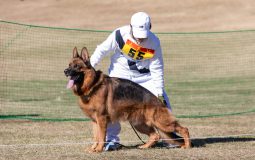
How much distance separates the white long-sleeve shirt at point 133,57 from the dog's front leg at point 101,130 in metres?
0.92

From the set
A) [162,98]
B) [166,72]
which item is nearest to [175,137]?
[162,98]

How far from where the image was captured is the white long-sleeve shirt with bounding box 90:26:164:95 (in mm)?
10133

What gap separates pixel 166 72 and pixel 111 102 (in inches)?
681

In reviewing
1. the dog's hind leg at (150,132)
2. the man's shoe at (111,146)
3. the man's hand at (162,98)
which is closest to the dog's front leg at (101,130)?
the man's shoe at (111,146)

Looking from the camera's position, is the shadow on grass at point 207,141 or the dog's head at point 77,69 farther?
the shadow on grass at point 207,141

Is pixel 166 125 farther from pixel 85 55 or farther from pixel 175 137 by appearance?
pixel 85 55

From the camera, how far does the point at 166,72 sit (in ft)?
88.3

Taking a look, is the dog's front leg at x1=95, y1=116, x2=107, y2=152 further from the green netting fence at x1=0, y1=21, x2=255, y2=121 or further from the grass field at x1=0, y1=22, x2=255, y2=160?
the green netting fence at x1=0, y1=21, x2=255, y2=121

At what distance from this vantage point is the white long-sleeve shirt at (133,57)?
10.1 metres

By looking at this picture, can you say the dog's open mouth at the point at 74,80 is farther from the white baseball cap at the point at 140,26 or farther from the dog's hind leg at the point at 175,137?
the dog's hind leg at the point at 175,137

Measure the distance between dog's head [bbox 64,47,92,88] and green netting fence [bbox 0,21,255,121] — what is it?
181 inches

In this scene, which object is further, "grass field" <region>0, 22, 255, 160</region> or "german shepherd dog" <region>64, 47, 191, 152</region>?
"grass field" <region>0, 22, 255, 160</region>

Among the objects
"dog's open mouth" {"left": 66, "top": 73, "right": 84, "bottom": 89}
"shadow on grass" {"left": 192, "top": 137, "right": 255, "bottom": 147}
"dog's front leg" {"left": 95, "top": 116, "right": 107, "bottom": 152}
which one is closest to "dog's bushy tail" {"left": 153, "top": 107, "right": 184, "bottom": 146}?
"shadow on grass" {"left": 192, "top": 137, "right": 255, "bottom": 147}

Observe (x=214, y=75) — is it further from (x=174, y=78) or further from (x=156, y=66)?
(x=156, y=66)
